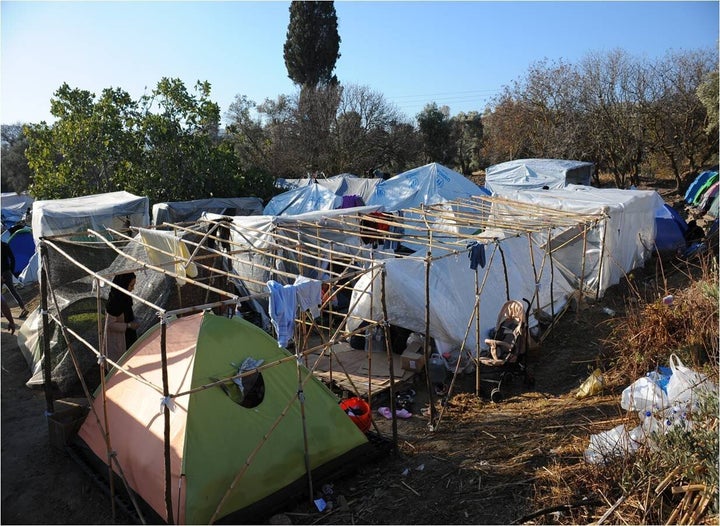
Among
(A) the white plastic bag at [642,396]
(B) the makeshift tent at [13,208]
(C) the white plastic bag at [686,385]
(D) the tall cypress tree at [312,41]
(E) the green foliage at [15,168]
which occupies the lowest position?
(A) the white plastic bag at [642,396]

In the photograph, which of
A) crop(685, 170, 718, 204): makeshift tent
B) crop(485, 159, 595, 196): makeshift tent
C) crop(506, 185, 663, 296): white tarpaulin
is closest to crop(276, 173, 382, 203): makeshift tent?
crop(485, 159, 595, 196): makeshift tent

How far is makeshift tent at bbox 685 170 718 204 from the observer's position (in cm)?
1855

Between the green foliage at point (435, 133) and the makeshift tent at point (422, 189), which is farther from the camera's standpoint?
the green foliage at point (435, 133)

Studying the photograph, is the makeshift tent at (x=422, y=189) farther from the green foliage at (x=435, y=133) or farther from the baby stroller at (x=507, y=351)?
the green foliage at (x=435, y=133)

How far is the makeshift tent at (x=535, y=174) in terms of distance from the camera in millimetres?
18812

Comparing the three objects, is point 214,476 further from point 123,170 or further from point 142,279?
point 123,170

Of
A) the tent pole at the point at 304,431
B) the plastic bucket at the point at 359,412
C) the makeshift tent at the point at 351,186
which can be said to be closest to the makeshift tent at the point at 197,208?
the makeshift tent at the point at 351,186

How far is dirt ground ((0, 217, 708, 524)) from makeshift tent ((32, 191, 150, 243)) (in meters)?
3.96

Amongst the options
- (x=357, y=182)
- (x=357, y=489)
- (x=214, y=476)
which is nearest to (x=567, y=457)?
(x=357, y=489)

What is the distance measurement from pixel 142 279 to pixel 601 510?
6.82 metres

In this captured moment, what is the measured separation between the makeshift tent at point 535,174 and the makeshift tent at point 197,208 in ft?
27.6

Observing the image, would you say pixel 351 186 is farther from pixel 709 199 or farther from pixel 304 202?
pixel 709 199

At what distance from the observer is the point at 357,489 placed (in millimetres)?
5402

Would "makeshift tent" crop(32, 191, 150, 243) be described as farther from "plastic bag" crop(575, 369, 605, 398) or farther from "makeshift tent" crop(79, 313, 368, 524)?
"plastic bag" crop(575, 369, 605, 398)
